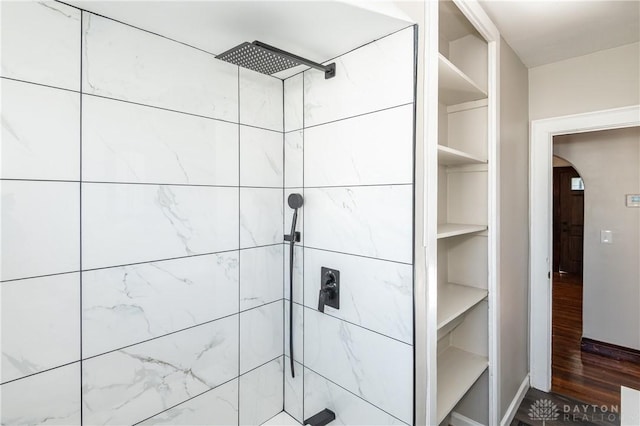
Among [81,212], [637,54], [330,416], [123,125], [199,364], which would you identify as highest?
[637,54]

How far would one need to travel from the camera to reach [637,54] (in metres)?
1.89

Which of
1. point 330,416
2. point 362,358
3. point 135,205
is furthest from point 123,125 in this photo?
point 330,416

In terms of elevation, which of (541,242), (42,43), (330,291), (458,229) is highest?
(42,43)

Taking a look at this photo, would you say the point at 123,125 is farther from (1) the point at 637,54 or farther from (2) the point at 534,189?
(1) the point at 637,54

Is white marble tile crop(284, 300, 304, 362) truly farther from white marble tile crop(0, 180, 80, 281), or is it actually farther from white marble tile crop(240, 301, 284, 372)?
white marble tile crop(0, 180, 80, 281)

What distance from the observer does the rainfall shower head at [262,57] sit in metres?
1.02

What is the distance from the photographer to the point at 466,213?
1888 millimetres

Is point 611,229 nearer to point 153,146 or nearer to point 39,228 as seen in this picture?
point 153,146

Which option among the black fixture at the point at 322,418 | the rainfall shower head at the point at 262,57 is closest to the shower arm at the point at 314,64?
the rainfall shower head at the point at 262,57

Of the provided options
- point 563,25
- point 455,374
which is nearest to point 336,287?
point 455,374

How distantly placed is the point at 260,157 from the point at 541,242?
6.72ft

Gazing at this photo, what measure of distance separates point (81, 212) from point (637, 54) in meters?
2.93

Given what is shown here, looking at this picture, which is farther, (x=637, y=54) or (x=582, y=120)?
(x=582, y=120)

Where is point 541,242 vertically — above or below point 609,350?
above
